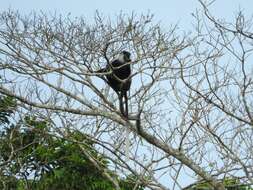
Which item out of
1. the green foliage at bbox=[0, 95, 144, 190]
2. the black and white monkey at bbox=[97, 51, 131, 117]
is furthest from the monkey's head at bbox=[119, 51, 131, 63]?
the green foliage at bbox=[0, 95, 144, 190]

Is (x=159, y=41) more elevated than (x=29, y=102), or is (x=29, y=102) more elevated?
(x=159, y=41)

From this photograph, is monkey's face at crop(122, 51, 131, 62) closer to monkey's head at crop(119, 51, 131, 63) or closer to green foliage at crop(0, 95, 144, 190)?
monkey's head at crop(119, 51, 131, 63)

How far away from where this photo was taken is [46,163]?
982cm

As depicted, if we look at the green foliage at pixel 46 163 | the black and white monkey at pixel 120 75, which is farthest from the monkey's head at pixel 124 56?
the green foliage at pixel 46 163

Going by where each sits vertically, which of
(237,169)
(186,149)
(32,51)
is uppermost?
(32,51)

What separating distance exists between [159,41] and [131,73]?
0.49m

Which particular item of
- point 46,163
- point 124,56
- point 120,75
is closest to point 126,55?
point 124,56

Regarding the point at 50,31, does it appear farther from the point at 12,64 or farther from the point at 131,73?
the point at 131,73

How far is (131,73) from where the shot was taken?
6.86 m

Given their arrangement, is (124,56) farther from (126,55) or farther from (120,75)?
(120,75)

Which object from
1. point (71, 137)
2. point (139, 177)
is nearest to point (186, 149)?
point (139, 177)

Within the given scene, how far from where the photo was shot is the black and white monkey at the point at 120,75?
632 cm

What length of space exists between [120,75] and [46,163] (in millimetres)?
3438

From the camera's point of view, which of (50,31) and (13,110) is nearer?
(50,31)
